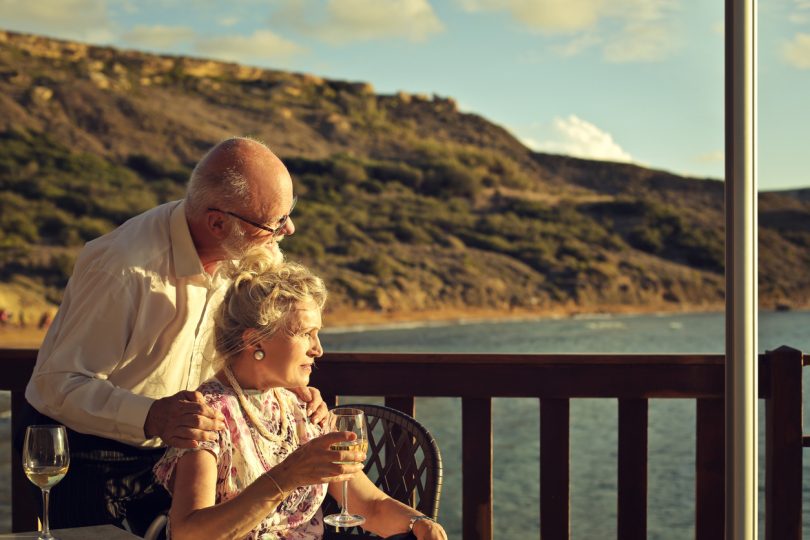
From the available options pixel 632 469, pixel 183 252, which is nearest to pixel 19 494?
pixel 183 252

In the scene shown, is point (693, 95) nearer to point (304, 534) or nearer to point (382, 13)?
point (382, 13)

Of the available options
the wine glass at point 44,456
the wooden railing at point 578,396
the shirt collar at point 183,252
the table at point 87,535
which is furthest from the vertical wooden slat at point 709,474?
the wine glass at point 44,456

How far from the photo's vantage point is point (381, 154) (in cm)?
3856

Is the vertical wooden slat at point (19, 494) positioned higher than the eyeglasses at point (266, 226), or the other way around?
the eyeglasses at point (266, 226)

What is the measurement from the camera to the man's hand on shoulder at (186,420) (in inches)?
69.8

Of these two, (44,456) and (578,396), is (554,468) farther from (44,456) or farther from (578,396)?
(44,456)

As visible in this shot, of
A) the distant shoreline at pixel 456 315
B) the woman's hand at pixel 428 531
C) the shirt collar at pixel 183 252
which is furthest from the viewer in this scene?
the distant shoreline at pixel 456 315

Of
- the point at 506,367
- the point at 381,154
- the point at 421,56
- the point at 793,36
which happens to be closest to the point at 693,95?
the point at 793,36

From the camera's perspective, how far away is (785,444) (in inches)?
102

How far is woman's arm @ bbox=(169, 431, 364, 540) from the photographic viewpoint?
1686 millimetres

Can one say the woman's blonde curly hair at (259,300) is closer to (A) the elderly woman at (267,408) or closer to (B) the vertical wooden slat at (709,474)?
(A) the elderly woman at (267,408)

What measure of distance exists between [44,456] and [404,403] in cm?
117

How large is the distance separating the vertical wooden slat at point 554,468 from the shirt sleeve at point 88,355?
1091mm

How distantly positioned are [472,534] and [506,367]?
18.3 inches
